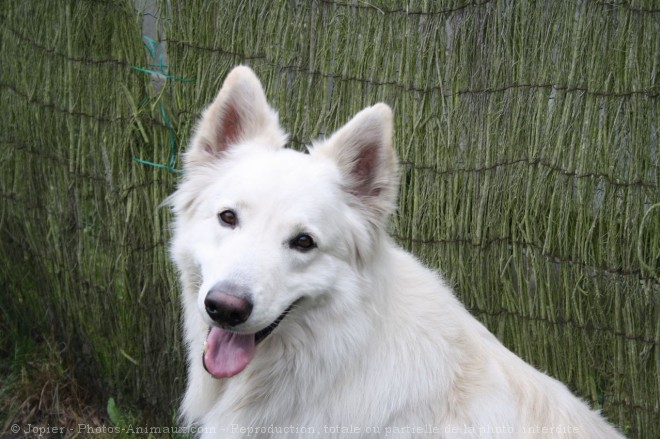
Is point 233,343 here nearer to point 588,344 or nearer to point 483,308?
point 483,308

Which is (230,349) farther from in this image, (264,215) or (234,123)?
(234,123)

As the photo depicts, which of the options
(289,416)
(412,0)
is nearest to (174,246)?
(289,416)

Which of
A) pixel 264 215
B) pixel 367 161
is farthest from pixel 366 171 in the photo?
pixel 264 215

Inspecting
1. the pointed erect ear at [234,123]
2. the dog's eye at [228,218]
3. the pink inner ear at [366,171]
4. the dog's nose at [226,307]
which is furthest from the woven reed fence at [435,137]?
the dog's nose at [226,307]

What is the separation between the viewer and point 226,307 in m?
2.34

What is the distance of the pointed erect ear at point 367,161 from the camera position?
8.94 feet

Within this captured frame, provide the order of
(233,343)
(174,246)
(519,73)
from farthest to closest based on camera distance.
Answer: (519,73) < (174,246) < (233,343)

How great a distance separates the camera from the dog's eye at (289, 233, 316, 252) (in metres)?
2.67

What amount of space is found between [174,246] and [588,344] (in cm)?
254

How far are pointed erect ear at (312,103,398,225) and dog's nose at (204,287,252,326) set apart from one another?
0.79m

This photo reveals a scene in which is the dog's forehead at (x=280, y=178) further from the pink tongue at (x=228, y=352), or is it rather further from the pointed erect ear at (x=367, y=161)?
the pink tongue at (x=228, y=352)

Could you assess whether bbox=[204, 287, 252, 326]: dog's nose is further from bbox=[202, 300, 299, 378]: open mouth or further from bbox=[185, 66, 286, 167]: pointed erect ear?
bbox=[185, 66, 286, 167]: pointed erect ear

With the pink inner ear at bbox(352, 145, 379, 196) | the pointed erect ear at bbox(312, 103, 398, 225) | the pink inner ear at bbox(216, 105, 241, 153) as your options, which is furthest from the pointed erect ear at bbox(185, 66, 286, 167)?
the pink inner ear at bbox(352, 145, 379, 196)

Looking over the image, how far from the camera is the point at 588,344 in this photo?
3898mm
